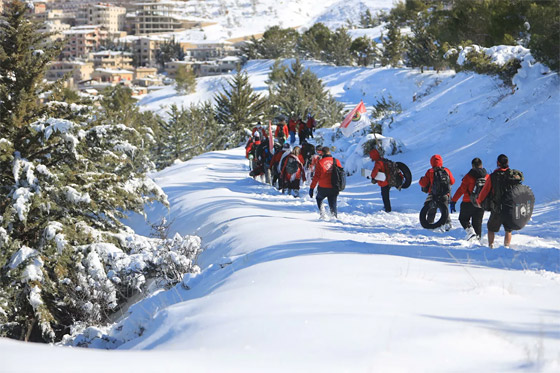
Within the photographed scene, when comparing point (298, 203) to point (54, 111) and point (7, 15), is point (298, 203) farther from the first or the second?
point (7, 15)

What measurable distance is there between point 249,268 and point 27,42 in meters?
7.67

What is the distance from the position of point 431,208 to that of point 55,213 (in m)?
7.50

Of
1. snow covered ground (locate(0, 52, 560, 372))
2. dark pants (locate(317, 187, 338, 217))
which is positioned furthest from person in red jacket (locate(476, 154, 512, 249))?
dark pants (locate(317, 187, 338, 217))

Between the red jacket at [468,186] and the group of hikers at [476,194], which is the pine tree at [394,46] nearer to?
the group of hikers at [476,194]

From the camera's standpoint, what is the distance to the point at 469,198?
10547 millimetres

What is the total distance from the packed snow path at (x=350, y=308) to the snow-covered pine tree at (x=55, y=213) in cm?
175

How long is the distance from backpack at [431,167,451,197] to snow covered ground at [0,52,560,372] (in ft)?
2.87

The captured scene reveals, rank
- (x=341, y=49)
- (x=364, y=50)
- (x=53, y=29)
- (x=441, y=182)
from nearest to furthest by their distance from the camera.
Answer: (x=441, y=182)
(x=364, y=50)
(x=341, y=49)
(x=53, y=29)

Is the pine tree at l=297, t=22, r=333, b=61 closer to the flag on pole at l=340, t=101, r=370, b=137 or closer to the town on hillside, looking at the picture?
the town on hillside

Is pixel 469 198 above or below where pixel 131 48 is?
below

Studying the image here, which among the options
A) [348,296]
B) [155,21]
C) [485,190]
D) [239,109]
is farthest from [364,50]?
[155,21]

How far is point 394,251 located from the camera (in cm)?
918

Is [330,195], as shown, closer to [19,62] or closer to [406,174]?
[406,174]

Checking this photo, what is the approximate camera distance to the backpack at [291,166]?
15.9m
